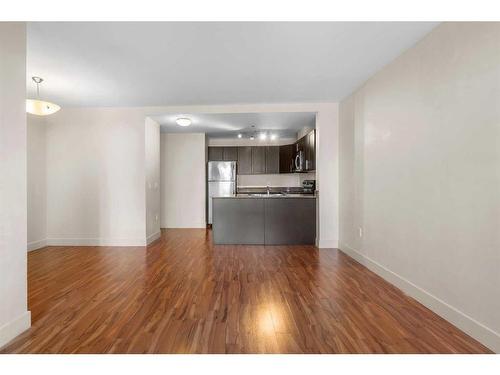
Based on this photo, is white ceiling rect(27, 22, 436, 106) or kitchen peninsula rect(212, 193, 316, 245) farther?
kitchen peninsula rect(212, 193, 316, 245)

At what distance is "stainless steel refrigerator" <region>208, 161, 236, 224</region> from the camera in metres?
7.38

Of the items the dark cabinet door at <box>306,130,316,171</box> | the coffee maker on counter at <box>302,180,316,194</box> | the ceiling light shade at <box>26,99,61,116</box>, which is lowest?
the coffee maker on counter at <box>302,180,316,194</box>

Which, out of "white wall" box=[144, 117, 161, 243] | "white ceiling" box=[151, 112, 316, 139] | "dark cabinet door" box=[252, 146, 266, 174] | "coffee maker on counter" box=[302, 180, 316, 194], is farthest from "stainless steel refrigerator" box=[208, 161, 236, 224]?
"coffee maker on counter" box=[302, 180, 316, 194]

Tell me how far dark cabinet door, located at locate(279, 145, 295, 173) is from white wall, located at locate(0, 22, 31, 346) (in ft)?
19.6

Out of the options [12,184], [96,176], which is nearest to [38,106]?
[96,176]

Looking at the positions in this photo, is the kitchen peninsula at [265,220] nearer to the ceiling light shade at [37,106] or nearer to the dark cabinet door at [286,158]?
the dark cabinet door at [286,158]

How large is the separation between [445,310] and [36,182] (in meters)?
6.30

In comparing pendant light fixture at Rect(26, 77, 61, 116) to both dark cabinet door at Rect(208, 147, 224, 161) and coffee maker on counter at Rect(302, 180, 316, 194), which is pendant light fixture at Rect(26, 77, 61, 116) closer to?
dark cabinet door at Rect(208, 147, 224, 161)

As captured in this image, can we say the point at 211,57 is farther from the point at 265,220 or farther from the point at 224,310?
the point at 265,220

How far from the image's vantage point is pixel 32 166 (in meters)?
4.86

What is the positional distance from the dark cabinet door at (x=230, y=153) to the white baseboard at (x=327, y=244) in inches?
151

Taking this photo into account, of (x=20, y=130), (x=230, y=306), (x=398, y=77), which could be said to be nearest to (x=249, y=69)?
(x=398, y=77)

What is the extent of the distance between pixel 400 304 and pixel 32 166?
19.8 feet
